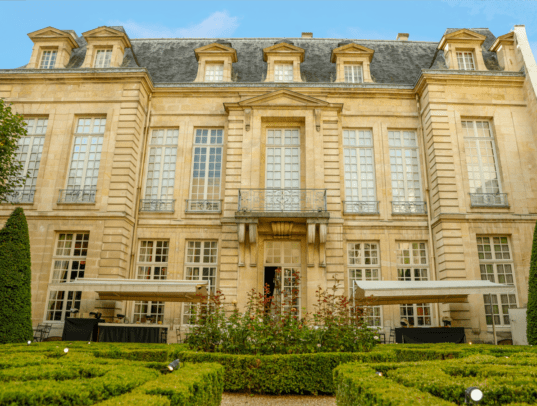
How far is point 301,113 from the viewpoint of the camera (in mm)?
14695

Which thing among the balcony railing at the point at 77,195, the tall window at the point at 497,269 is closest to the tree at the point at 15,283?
the balcony railing at the point at 77,195

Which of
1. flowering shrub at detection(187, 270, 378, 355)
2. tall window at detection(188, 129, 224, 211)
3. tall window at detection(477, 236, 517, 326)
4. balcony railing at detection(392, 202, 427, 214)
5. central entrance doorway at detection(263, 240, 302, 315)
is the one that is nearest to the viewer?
flowering shrub at detection(187, 270, 378, 355)

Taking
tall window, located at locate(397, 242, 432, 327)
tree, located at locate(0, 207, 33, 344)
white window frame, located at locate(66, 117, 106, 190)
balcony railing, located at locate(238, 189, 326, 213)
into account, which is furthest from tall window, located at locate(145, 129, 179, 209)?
tall window, located at locate(397, 242, 432, 327)

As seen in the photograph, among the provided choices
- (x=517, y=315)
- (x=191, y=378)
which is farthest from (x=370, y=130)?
(x=191, y=378)

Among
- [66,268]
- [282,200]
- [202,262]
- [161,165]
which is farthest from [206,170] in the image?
[66,268]

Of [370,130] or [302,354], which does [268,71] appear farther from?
[302,354]

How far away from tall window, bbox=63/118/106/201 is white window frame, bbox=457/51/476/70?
13.9 metres

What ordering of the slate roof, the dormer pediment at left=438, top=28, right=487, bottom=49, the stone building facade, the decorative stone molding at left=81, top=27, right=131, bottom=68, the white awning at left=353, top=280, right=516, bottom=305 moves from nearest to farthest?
the white awning at left=353, top=280, right=516, bottom=305 < the stone building facade < the dormer pediment at left=438, top=28, right=487, bottom=49 < the decorative stone molding at left=81, top=27, right=131, bottom=68 < the slate roof

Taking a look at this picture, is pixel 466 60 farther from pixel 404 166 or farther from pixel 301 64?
pixel 301 64

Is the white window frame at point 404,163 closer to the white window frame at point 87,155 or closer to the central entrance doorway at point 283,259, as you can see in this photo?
the central entrance doorway at point 283,259

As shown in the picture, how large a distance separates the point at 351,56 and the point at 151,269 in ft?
37.5

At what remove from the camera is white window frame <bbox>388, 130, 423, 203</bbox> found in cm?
1462

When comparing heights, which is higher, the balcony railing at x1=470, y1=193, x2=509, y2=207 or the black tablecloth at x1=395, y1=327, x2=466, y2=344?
the balcony railing at x1=470, y1=193, x2=509, y2=207

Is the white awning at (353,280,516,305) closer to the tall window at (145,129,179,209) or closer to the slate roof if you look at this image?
the tall window at (145,129,179,209)
